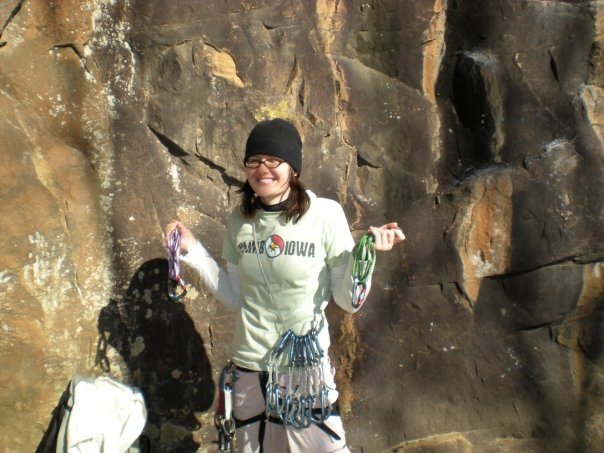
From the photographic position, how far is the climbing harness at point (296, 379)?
2.12 meters

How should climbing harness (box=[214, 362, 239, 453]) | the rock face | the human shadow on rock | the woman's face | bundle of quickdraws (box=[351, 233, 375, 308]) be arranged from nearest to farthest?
bundle of quickdraws (box=[351, 233, 375, 308]) → the woman's face → climbing harness (box=[214, 362, 239, 453]) → the rock face → the human shadow on rock

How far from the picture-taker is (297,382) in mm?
2143

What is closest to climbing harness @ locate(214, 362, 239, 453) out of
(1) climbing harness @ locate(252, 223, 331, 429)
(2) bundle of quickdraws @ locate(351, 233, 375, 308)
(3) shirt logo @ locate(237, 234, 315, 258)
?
(1) climbing harness @ locate(252, 223, 331, 429)

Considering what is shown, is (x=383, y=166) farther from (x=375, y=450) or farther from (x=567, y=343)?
(x=375, y=450)

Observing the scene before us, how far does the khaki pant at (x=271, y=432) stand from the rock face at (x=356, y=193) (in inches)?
32.0

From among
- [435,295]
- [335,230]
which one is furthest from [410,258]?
[335,230]

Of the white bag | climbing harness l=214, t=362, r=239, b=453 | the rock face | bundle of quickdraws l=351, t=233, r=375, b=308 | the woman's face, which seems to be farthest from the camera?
the rock face

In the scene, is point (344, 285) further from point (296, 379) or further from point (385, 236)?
point (296, 379)

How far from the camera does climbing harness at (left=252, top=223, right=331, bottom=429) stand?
2.12 meters

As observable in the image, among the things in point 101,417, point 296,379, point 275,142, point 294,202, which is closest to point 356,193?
point 294,202

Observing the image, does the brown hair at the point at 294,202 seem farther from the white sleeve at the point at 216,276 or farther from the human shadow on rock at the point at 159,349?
the human shadow on rock at the point at 159,349

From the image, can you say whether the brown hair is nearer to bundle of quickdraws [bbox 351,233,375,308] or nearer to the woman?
the woman

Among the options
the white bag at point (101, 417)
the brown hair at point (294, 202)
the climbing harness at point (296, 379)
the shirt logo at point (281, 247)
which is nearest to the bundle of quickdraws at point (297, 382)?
the climbing harness at point (296, 379)

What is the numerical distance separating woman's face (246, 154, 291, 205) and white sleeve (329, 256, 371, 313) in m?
0.35
